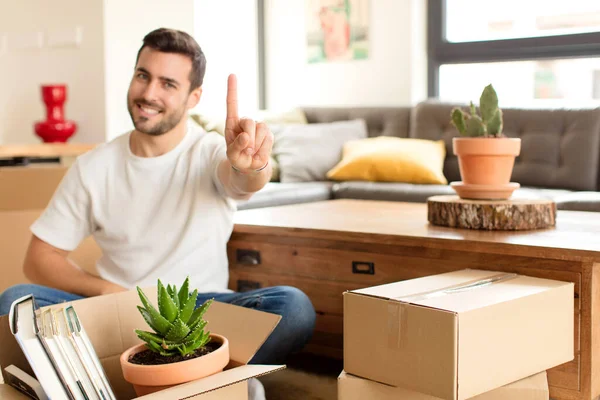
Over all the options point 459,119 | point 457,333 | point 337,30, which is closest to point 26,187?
point 459,119

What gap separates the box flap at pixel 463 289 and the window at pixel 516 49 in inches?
95.2

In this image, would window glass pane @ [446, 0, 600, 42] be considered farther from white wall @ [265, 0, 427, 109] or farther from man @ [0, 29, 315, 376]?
man @ [0, 29, 315, 376]

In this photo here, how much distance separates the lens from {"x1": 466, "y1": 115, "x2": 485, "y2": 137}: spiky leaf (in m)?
2.27

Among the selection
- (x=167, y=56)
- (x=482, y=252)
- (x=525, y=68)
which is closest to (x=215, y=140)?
(x=167, y=56)

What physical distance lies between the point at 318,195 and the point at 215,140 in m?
1.80

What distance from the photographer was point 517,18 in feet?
15.0

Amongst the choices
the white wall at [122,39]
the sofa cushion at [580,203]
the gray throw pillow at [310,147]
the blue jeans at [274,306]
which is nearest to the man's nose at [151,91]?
the blue jeans at [274,306]

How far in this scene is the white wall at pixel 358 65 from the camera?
→ 15.9 ft

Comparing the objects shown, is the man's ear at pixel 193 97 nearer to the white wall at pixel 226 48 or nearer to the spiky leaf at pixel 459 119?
the spiky leaf at pixel 459 119

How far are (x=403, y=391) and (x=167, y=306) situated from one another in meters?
0.54

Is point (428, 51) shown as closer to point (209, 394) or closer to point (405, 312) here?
point (405, 312)

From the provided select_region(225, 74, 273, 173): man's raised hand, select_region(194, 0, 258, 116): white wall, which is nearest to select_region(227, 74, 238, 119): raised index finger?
select_region(225, 74, 273, 173): man's raised hand

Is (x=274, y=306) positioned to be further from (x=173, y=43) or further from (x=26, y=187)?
(x=26, y=187)

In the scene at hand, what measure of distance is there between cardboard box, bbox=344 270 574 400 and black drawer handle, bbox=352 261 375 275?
1.36 feet
